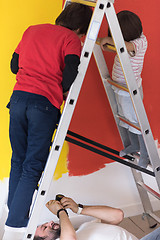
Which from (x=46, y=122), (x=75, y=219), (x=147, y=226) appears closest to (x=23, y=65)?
(x=46, y=122)

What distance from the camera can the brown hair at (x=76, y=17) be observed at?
5.81 feet

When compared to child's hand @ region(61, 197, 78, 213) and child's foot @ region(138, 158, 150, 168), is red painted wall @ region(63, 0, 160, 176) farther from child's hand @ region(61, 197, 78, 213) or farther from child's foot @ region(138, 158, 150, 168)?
child's foot @ region(138, 158, 150, 168)

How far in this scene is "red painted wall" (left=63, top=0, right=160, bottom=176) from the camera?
2.48m

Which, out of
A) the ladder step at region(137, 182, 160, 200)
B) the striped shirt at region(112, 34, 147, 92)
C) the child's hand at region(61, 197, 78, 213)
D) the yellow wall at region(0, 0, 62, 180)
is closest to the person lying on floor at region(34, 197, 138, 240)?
the child's hand at region(61, 197, 78, 213)

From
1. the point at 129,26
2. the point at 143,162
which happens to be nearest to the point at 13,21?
the point at 129,26

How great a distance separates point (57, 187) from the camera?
2.56 m

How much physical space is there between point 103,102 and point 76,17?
89 cm

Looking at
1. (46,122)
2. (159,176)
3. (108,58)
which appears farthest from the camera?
(108,58)

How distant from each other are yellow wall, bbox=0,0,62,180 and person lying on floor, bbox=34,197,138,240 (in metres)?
0.63

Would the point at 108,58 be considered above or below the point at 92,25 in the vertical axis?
below

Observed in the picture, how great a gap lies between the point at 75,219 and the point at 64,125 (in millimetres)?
1162

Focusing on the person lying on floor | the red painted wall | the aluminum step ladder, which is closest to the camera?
the aluminum step ladder

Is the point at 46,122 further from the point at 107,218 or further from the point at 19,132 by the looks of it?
the point at 107,218

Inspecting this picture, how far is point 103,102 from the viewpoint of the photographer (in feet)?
8.39
